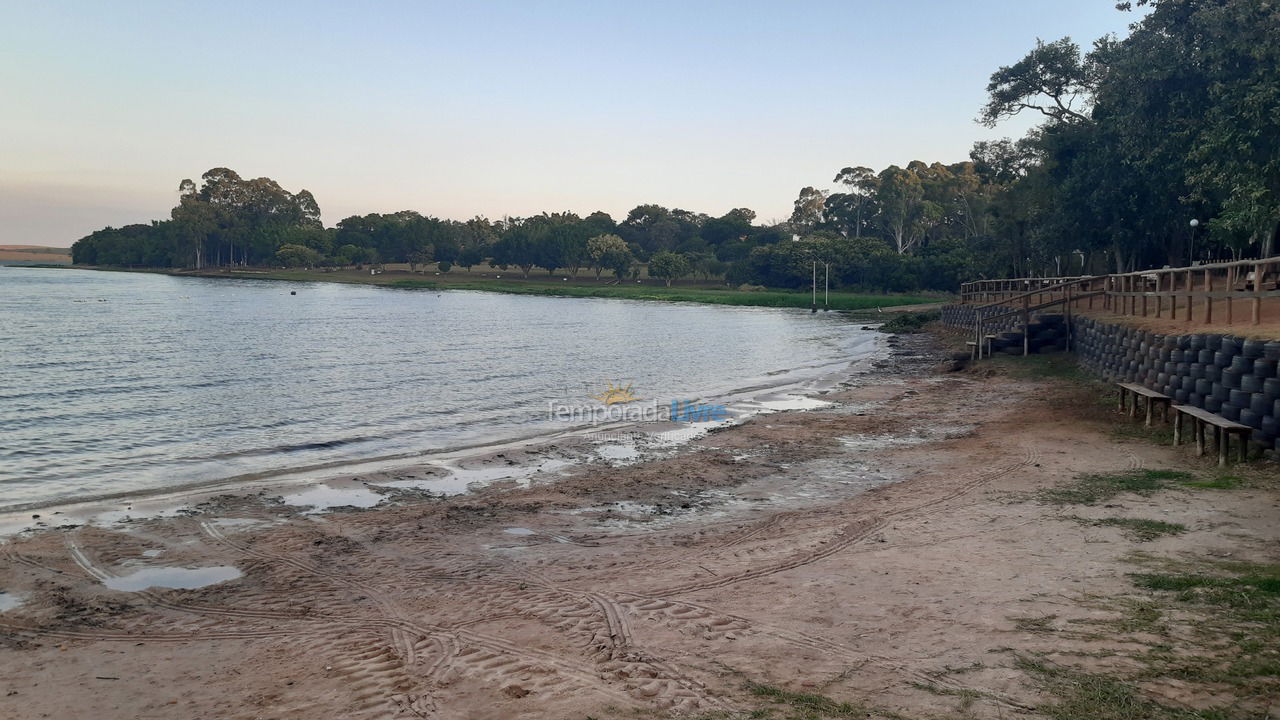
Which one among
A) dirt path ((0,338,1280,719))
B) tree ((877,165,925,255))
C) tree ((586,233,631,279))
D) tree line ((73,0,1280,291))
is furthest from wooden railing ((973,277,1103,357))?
tree ((586,233,631,279))

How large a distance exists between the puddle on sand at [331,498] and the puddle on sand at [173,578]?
2.99 m

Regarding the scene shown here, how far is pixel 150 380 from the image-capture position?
30.4m

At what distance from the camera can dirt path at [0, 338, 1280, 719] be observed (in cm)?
623

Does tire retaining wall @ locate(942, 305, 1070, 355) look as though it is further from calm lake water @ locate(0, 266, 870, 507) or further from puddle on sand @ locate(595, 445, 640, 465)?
puddle on sand @ locate(595, 445, 640, 465)

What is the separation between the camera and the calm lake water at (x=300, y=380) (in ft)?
59.1

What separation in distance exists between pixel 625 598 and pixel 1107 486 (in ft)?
25.6

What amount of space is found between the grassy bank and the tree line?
183 inches

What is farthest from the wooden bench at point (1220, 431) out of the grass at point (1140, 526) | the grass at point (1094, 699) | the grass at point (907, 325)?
the grass at point (907, 325)

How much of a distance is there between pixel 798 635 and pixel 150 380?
30475 millimetres

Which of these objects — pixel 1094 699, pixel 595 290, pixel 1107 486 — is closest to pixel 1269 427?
pixel 1107 486

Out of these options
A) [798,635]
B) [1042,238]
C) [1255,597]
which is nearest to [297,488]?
[798,635]

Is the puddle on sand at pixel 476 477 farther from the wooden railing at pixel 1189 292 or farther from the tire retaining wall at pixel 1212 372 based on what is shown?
the wooden railing at pixel 1189 292

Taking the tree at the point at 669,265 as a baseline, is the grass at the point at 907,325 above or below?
below
